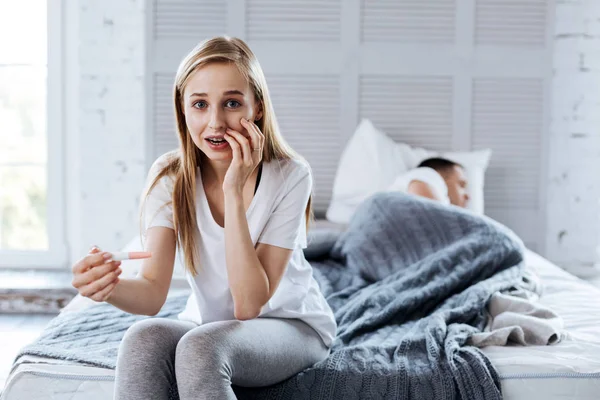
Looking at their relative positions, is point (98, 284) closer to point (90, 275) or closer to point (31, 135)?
point (90, 275)

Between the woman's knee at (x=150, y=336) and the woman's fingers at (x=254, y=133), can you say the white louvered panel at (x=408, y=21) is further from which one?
the woman's knee at (x=150, y=336)

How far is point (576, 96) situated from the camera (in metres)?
3.73

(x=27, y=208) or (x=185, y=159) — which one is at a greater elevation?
(x=185, y=159)

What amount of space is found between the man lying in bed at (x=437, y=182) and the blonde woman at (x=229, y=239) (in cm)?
119

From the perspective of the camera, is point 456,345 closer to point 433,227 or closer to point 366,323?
point 366,323

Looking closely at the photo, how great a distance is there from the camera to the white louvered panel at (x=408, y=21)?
3.62m

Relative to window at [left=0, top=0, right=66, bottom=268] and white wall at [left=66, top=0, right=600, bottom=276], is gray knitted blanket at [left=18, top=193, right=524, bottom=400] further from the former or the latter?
window at [left=0, top=0, right=66, bottom=268]

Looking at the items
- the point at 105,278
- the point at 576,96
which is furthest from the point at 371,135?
the point at 105,278

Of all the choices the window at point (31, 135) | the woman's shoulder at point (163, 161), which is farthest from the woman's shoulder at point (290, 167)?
the window at point (31, 135)

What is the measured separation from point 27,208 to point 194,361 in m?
3.01

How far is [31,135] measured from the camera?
13.2ft

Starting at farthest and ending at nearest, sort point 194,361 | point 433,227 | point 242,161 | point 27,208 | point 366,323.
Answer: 1. point 27,208
2. point 433,227
3. point 366,323
4. point 242,161
5. point 194,361

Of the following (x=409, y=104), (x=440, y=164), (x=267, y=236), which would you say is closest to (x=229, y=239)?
(x=267, y=236)

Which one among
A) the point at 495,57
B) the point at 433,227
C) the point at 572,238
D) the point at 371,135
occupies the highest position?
the point at 495,57
